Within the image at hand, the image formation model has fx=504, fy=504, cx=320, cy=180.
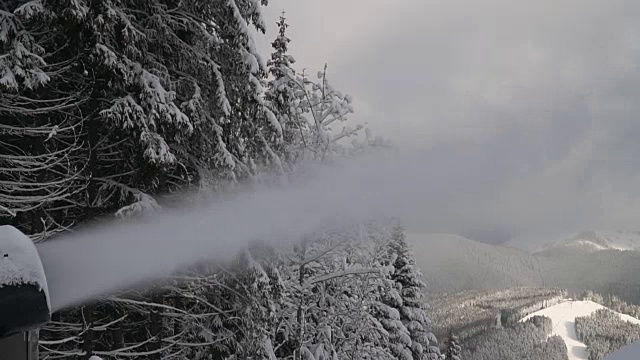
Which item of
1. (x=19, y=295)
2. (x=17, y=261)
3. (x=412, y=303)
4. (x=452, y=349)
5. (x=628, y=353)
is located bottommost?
(x=452, y=349)

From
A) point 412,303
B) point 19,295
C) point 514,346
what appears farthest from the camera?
point 514,346

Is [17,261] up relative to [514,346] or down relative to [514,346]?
up

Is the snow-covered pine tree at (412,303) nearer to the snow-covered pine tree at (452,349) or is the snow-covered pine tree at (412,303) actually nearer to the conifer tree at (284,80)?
the snow-covered pine tree at (452,349)

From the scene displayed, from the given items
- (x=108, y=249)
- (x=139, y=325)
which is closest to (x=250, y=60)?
(x=108, y=249)

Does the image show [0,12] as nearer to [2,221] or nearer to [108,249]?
[2,221]

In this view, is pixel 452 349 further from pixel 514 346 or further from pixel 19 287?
pixel 514 346

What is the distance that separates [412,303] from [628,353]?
22.0 m

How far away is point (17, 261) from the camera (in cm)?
196

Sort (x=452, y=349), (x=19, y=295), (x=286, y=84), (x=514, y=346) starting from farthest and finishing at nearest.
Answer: (x=514, y=346) → (x=452, y=349) → (x=286, y=84) → (x=19, y=295)

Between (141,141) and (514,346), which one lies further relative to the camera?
(514,346)

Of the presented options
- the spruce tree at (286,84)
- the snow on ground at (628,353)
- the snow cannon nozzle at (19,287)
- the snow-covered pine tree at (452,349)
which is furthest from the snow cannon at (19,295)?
the snow-covered pine tree at (452,349)

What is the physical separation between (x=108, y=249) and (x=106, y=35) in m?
2.62

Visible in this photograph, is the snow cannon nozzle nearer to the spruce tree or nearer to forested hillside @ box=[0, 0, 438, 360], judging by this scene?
forested hillside @ box=[0, 0, 438, 360]

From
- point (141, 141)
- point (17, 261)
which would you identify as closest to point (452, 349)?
point (141, 141)
